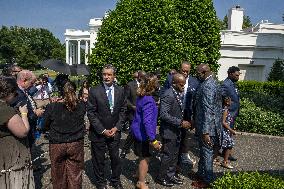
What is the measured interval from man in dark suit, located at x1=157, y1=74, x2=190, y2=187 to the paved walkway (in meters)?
0.26

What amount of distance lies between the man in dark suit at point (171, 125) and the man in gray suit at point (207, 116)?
1.04 ft

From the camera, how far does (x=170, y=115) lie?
6.20m

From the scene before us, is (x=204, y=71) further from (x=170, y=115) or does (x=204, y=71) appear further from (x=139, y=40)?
(x=139, y=40)

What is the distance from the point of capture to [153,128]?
572 centimetres

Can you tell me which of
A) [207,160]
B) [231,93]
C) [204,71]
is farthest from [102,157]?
[231,93]

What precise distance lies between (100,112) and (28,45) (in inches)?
3984

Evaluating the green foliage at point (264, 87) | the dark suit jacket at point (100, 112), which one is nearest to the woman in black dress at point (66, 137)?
the dark suit jacket at point (100, 112)

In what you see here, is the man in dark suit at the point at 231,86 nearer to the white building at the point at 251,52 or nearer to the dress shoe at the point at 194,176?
the dress shoe at the point at 194,176

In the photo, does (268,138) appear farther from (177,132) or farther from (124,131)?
(177,132)

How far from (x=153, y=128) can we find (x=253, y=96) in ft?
31.7

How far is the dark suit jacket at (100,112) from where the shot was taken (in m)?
5.87

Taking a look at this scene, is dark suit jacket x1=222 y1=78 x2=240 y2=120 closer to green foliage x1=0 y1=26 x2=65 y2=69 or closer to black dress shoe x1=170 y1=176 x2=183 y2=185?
black dress shoe x1=170 y1=176 x2=183 y2=185

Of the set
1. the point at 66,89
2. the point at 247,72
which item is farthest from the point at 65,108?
the point at 247,72

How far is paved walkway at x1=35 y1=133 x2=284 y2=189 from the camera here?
257 inches
